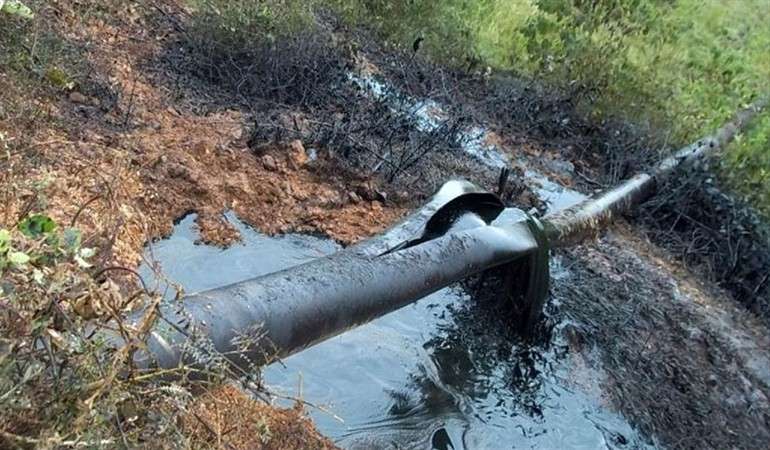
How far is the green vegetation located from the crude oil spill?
3.77m

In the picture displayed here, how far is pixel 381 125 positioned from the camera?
18.6ft

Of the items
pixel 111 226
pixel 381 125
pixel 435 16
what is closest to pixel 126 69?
pixel 381 125

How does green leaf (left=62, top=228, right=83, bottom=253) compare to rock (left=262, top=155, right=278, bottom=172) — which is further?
rock (left=262, top=155, right=278, bottom=172)

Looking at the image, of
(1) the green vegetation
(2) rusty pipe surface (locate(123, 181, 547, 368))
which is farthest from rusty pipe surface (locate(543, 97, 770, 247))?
(2) rusty pipe surface (locate(123, 181, 547, 368))

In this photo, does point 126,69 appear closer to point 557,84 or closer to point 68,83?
point 68,83

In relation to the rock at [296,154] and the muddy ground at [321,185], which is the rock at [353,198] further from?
the rock at [296,154]

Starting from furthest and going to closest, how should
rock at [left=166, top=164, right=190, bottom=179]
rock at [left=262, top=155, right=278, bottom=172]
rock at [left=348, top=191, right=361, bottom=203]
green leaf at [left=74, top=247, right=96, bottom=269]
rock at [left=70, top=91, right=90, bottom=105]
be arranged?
rock at [left=348, top=191, right=361, bottom=203] < rock at [left=262, top=155, right=278, bottom=172] < rock at [left=70, top=91, right=90, bottom=105] < rock at [left=166, top=164, right=190, bottom=179] < green leaf at [left=74, top=247, right=96, bottom=269]

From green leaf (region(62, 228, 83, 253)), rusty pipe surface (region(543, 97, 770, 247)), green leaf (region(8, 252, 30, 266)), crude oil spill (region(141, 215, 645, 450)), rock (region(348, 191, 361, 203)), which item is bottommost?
crude oil spill (region(141, 215, 645, 450))

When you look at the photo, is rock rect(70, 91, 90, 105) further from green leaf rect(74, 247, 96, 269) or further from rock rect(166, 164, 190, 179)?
green leaf rect(74, 247, 96, 269)

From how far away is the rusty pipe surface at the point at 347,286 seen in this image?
2379 millimetres

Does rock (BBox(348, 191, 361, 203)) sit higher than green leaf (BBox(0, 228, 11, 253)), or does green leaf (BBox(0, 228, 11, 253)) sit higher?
green leaf (BBox(0, 228, 11, 253))

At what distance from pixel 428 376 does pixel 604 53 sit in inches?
203

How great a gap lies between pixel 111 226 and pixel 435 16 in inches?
235

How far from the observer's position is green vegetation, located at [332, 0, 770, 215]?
7.80 meters
